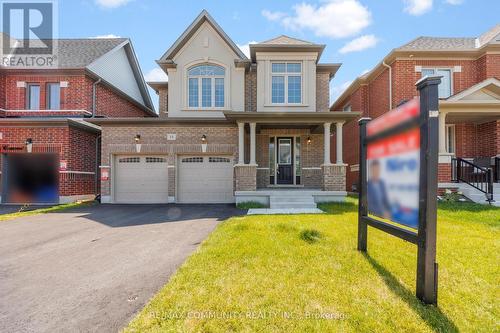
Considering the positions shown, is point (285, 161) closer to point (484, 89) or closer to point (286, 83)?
point (286, 83)

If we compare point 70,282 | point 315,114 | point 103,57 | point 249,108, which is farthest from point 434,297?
point 103,57

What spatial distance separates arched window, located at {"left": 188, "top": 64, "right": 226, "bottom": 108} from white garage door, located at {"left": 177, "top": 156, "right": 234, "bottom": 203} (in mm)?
2910

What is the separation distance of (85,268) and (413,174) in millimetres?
4806

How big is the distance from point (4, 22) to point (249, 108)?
14.5 m

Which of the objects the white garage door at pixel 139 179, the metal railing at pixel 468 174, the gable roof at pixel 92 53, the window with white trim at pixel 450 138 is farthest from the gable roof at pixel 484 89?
the gable roof at pixel 92 53

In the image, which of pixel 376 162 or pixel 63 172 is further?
pixel 63 172

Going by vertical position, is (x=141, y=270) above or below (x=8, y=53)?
below

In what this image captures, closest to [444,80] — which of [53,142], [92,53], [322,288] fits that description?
[322,288]

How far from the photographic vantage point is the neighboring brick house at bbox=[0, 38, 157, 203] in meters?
12.0

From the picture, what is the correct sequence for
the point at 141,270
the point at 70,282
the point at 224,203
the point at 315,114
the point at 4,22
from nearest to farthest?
the point at 70,282
the point at 141,270
the point at 315,114
the point at 224,203
the point at 4,22

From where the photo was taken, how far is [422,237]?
2.77 m

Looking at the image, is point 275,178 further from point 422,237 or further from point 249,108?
point 422,237

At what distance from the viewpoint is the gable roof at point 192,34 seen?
1278cm

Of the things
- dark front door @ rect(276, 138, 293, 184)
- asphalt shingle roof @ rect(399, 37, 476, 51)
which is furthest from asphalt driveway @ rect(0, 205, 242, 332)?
asphalt shingle roof @ rect(399, 37, 476, 51)
